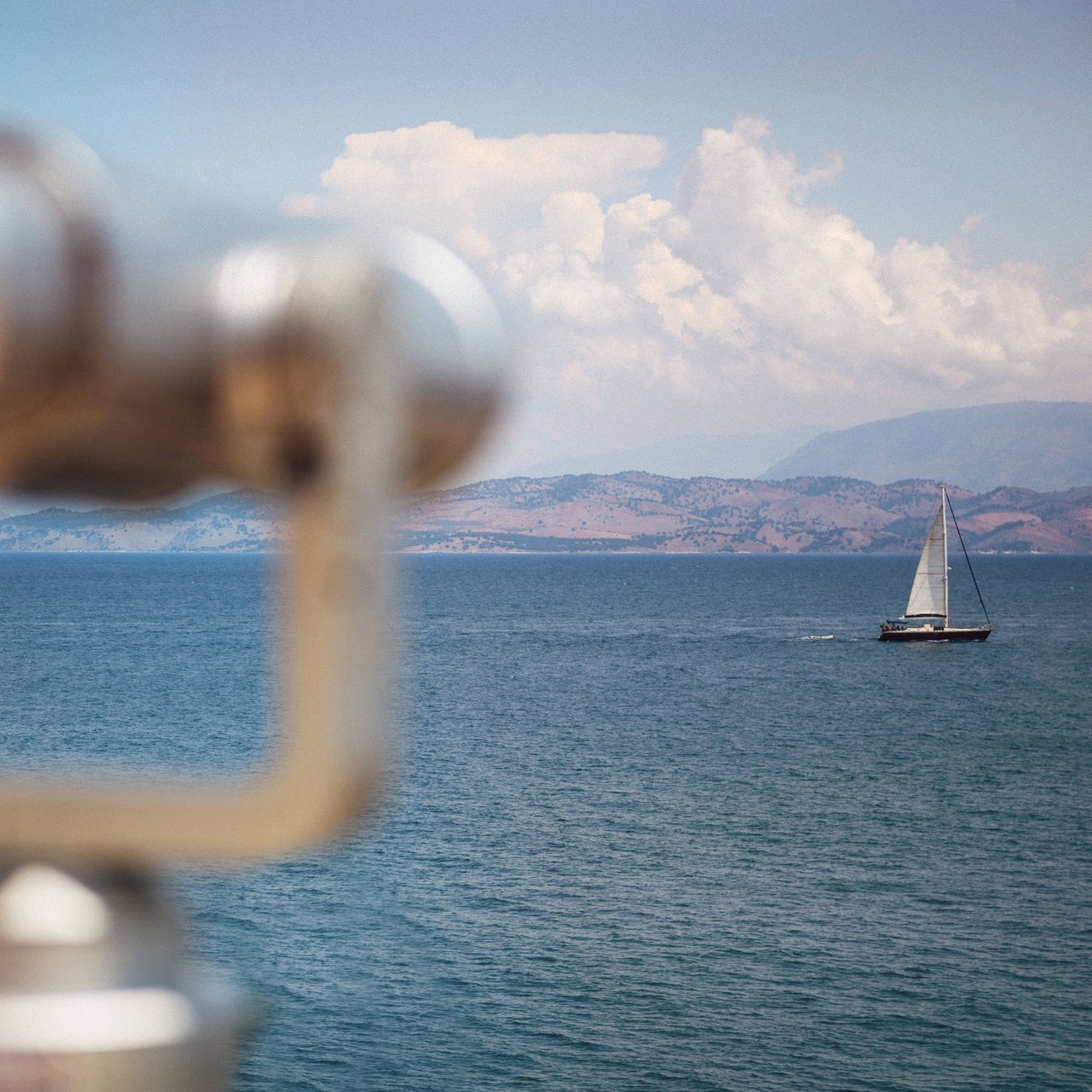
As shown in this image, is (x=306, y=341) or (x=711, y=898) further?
(x=711, y=898)

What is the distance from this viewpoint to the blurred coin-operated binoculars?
4.56ft

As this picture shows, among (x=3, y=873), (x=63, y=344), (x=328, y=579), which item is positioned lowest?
(x=3, y=873)

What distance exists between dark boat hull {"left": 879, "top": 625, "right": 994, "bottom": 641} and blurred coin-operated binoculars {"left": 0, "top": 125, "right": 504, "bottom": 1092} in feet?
572

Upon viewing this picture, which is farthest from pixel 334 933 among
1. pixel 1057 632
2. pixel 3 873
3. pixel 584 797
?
pixel 1057 632

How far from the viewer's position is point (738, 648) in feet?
567

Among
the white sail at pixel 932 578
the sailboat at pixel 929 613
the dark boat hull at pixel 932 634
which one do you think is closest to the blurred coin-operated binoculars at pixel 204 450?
the white sail at pixel 932 578

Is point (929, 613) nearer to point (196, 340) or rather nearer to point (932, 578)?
point (932, 578)

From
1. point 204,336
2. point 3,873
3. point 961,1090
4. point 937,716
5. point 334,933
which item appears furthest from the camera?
point 937,716

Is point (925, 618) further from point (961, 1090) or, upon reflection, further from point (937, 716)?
point (961, 1090)

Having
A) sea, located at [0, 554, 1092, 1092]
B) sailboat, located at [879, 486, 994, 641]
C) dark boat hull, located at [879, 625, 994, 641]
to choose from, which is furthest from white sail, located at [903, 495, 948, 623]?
sea, located at [0, 554, 1092, 1092]

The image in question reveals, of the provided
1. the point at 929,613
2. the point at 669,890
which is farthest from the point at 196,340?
the point at 929,613

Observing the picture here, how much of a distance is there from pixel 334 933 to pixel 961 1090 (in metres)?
29.9

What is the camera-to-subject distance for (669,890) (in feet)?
228

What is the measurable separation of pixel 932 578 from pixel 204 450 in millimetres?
167018
